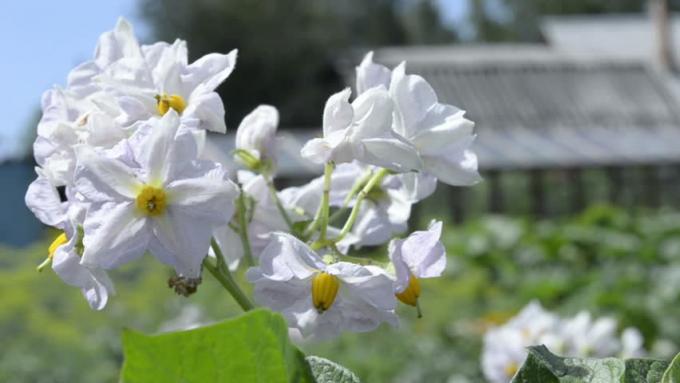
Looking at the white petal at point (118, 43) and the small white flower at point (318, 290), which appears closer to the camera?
the small white flower at point (318, 290)

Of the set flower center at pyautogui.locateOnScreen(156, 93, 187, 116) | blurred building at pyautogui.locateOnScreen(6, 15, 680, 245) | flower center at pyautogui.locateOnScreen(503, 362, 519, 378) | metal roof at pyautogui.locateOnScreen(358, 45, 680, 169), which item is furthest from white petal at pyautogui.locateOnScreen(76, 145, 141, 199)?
metal roof at pyautogui.locateOnScreen(358, 45, 680, 169)

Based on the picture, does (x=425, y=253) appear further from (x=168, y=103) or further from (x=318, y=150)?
(x=168, y=103)

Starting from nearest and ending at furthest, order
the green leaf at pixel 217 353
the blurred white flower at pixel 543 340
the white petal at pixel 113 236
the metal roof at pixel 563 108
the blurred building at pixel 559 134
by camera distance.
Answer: the green leaf at pixel 217 353 < the white petal at pixel 113 236 < the blurred white flower at pixel 543 340 < the blurred building at pixel 559 134 < the metal roof at pixel 563 108

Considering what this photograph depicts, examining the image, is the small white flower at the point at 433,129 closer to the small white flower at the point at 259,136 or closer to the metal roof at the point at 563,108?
the small white flower at the point at 259,136

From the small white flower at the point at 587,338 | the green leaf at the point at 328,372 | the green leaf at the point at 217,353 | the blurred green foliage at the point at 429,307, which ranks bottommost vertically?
the blurred green foliage at the point at 429,307

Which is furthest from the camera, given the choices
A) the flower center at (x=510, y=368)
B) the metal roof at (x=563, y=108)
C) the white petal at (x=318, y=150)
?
the metal roof at (x=563, y=108)

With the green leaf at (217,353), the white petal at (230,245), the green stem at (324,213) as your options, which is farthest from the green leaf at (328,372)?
the white petal at (230,245)
